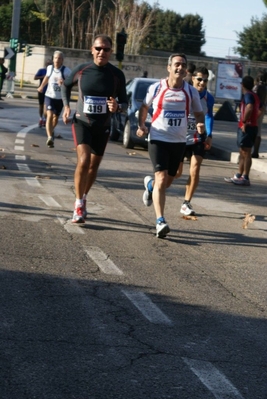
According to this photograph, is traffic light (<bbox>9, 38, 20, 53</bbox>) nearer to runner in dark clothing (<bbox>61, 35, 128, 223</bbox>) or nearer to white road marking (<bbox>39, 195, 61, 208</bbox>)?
white road marking (<bbox>39, 195, 61, 208</bbox>)

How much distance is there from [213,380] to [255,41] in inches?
3525

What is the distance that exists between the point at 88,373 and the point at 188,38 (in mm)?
93866

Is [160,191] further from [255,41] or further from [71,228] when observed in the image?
[255,41]

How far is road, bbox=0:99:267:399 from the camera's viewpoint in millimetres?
4988

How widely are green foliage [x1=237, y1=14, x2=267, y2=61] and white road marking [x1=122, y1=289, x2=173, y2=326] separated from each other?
283ft

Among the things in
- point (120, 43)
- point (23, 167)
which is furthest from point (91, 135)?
point (120, 43)

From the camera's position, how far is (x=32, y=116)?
1108 inches

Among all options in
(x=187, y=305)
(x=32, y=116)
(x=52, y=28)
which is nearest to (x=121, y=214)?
(x=187, y=305)

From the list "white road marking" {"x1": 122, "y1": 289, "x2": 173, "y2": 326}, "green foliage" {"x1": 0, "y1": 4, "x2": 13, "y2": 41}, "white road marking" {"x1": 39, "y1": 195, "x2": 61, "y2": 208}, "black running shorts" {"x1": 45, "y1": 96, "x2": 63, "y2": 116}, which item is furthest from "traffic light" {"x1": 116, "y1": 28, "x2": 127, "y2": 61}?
"green foliage" {"x1": 0, "y1": 4, "x2": 13, "y2": 41}

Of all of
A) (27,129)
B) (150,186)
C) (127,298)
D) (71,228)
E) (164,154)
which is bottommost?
(27,129)

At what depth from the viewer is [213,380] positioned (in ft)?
16.7

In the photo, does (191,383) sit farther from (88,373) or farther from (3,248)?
(3,248)

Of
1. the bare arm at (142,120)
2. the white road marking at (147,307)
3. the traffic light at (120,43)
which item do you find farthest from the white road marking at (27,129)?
the white road marking at (147,307)

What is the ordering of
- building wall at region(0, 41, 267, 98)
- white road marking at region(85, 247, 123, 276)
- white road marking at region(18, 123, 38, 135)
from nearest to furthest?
1. white road marking at region(85, 247, 123, 276)
2. white road marking at region(18, 123, 38, 135)
3. building wall at region(0, 41, 267, 98)
